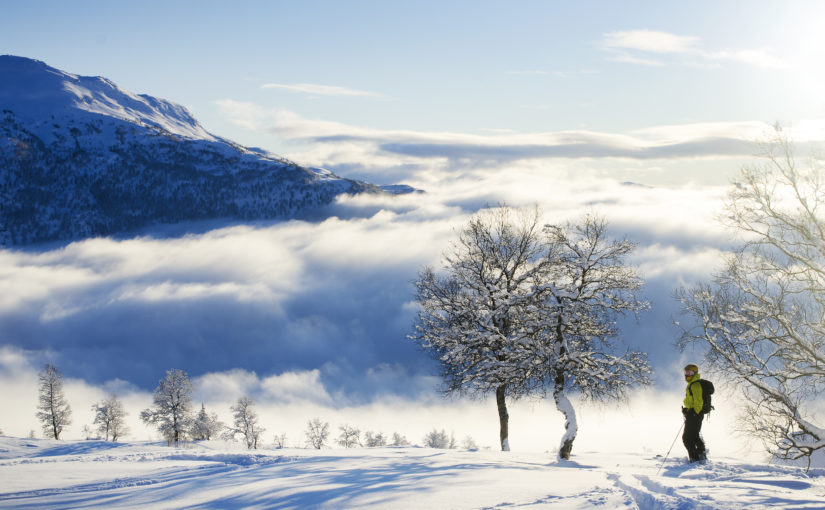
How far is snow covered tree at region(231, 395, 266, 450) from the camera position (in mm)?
90812

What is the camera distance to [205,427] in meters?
84.2

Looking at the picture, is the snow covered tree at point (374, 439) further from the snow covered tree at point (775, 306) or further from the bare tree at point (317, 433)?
the snow covered tree at point (775, 306)

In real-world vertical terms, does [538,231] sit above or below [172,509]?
above

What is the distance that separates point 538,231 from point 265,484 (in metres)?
16.3

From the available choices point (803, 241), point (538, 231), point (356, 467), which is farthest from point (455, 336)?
point (803, 241)

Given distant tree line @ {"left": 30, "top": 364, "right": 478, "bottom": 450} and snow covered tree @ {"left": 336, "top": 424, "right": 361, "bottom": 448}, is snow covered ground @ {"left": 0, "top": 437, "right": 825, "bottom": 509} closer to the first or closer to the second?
distant tree line @ {"left": 30, "top": 364, "right": 478, "bottom": 450}

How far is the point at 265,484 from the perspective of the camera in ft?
35.7

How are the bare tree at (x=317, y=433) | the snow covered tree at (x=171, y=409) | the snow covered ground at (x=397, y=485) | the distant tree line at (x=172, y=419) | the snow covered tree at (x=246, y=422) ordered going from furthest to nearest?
the bare tree at (x=317, y=433), the snow covered tree at (x=246, y=422), the distant tree line at (x=172, y=419), the snow covered tree at (x=171, y=409), the snow covered ground at (x=397, y=485)

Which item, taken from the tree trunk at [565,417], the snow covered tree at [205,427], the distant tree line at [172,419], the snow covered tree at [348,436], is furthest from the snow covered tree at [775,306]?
the snow covered tree at [348,436]

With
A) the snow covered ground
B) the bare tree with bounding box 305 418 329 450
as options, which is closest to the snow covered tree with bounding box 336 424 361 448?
the bare tree with bounding box 305 418 329 450

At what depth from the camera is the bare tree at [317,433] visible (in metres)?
107

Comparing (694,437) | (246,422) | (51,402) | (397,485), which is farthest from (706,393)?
(51,402)

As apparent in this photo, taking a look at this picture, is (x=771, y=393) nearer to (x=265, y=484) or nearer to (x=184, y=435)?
(x=265, y=484)

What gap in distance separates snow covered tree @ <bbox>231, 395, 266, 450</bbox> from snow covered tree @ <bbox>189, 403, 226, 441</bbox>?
2.96 m
